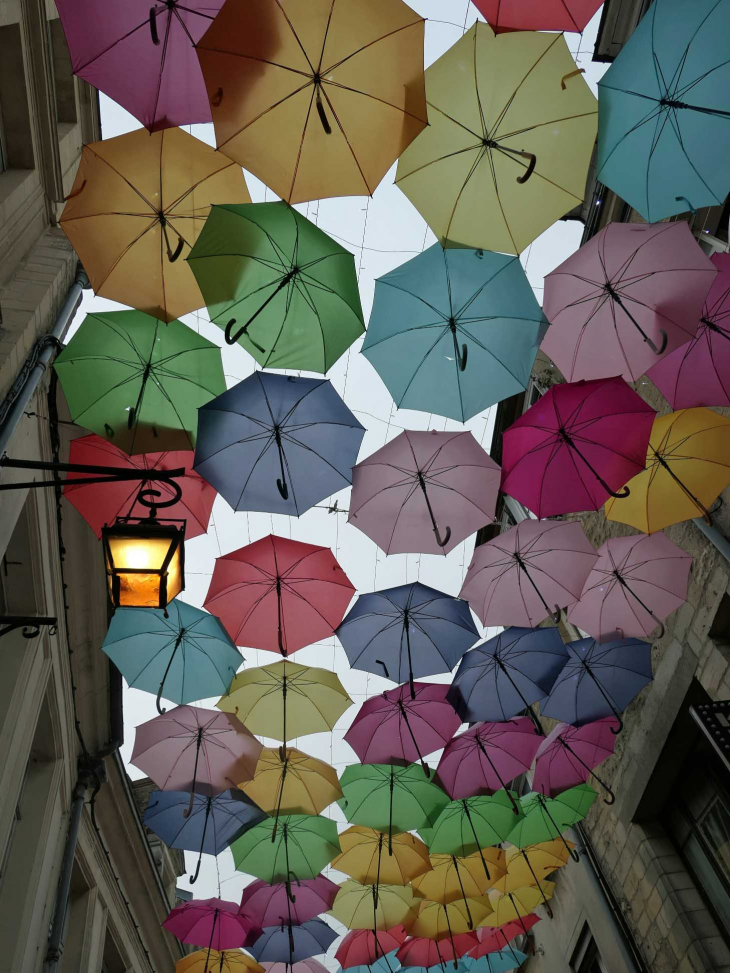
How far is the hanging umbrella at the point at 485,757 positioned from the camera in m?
8.34

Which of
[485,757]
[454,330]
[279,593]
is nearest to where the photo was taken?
[454,330]

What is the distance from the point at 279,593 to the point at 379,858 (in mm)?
4427

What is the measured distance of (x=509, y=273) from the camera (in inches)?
220

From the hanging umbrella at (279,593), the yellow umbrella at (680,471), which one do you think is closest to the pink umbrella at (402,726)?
the hanging umbrella at (279,593)

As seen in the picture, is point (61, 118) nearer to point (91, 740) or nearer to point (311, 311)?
point (311, 311)

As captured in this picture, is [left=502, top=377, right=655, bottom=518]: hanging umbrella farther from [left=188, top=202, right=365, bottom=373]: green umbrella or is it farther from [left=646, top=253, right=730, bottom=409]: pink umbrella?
[left=188, top=202, right=365, bottom=373]: green umbrella

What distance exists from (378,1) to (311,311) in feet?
7.00

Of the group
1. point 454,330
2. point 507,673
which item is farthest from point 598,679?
point 454,330

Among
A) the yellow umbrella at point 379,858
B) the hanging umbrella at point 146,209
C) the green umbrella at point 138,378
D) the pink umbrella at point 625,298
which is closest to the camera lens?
the hanging umbrella at point 146,209

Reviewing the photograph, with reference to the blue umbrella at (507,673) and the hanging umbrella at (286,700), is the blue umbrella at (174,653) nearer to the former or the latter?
the hanging umbrella at (286,700)

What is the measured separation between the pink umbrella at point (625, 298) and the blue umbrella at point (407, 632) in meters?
2.83

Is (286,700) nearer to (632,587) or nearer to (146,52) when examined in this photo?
(632,587)

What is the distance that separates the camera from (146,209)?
5.27 meters

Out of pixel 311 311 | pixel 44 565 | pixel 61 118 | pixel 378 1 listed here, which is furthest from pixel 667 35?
pixel 44 565
